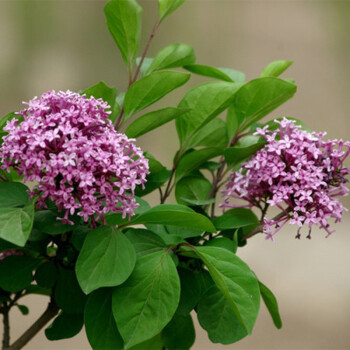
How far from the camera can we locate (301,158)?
41 centimetres

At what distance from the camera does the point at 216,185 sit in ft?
1.72

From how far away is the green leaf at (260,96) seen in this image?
468 millimetres

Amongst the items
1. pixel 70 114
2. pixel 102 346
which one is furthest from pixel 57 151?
pixel 102 346

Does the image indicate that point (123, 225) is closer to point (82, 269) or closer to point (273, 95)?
point (82, 269)

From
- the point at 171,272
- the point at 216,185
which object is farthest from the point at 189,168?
the point at 171,272

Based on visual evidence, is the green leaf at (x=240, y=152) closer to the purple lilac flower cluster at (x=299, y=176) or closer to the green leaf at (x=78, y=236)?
the purple lilac flower cluster at (x=299, y=176)

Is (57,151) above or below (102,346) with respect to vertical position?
above

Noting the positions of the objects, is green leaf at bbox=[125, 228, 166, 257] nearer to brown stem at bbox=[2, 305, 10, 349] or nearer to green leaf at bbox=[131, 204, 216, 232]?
green leaf at bbox=[131, 204, 216, 232]

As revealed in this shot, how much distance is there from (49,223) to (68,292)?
7cm

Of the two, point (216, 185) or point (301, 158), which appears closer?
point (301, 158)

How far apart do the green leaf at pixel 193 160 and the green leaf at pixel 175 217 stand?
0.11 m

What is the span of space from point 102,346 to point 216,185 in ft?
0.64

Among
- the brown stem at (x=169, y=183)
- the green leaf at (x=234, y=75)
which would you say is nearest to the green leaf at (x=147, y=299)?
the brown stem at (x=169, y=183)

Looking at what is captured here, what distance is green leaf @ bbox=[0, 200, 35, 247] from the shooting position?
1.08 feet
